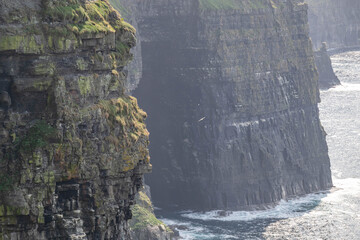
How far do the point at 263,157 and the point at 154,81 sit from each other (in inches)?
848

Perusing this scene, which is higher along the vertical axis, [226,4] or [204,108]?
[226,4]

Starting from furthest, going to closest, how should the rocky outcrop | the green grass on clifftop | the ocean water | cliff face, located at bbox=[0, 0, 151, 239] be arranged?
the green grass on clifftop < the ocean water < the rocky outcrop < cliff face, located at bbox=[0, 0, 151, 239]

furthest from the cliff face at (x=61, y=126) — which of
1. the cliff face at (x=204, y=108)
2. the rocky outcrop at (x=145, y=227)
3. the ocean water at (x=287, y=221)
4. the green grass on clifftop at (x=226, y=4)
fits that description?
the green grass on clifftop at (x=226, y=4)

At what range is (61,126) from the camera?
7031cm

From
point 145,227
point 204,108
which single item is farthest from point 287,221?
point 145,227

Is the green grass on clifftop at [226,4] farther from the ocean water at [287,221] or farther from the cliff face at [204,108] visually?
the ocean water at [287,221]

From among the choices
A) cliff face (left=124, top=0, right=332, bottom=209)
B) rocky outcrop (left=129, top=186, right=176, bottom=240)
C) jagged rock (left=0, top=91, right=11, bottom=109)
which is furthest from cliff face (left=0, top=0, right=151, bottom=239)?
cliff face (left=124, top=0, right=332, bottom=209)

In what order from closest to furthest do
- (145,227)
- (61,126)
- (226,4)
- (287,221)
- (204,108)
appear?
(61,126), (145,227), (287,221), (204,108), (226,4)

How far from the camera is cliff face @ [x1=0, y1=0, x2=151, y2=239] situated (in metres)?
67.8

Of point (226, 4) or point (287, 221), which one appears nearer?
point (287, 221)

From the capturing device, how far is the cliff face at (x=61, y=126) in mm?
67812

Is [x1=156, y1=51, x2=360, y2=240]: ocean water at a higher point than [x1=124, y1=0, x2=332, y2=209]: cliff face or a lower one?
lower

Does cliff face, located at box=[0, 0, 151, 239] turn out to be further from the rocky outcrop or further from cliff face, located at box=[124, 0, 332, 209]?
cliff face, located at box=[124, 0, 332, 209]

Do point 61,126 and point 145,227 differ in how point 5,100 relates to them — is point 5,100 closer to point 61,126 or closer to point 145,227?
point 61,126
